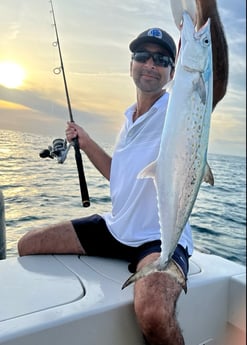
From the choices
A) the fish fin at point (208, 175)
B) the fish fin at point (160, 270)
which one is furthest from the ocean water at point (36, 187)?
the fish fin at point (208, 175)

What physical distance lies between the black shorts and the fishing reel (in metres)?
0.32

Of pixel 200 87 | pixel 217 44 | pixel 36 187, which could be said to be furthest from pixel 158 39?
pixel 36 187

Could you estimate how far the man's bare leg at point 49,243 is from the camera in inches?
75.7

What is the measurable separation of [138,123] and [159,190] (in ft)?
1.94

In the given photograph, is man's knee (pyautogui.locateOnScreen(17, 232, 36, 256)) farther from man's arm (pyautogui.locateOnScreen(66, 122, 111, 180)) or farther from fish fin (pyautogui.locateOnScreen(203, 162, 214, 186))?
fish fin (pyautogui.locateOnScreen(203, 162, 214, 186))

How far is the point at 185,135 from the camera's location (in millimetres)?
1180

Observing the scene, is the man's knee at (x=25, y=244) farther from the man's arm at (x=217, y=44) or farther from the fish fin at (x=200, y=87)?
the fish fin at (x=200, y=87)

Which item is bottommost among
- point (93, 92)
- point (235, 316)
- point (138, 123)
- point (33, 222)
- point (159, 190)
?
point (235, 316)

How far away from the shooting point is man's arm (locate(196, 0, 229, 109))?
1371 mm

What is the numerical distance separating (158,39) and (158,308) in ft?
3.22

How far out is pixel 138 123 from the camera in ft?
5.96

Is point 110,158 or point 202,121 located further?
point 110,158

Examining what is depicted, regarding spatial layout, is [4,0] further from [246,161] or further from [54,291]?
[246,161]

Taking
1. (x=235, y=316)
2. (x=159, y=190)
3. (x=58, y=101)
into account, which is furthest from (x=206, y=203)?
(x=159, y=190)
